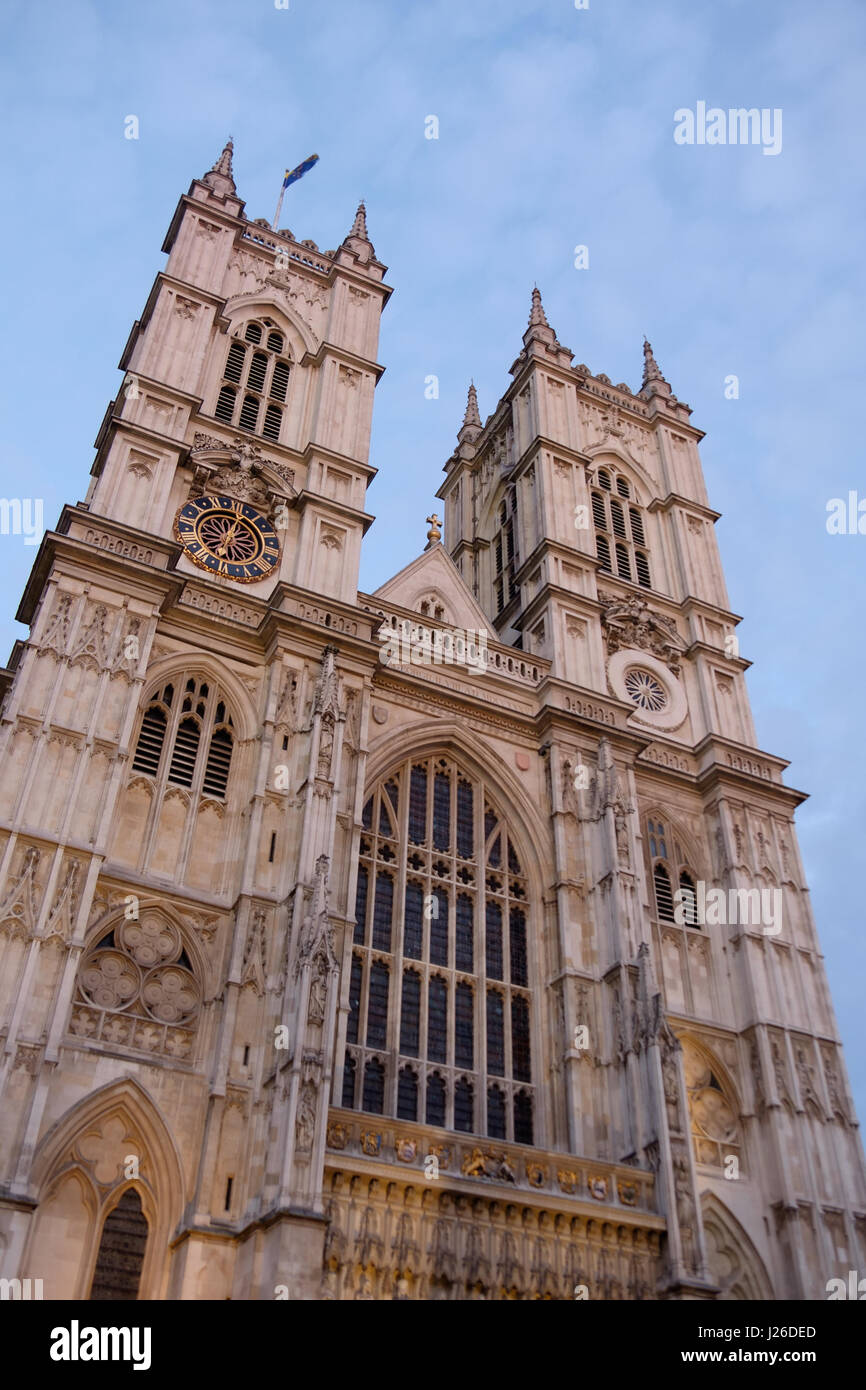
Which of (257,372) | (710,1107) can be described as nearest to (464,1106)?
(710,1107)

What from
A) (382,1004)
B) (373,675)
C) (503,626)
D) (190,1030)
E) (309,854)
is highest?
(503,626)

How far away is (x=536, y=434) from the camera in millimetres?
34594

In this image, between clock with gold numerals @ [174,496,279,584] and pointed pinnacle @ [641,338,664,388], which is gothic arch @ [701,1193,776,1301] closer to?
clock with gold numerals @ [174,496,279,584]

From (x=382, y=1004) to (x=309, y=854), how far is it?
3306mm

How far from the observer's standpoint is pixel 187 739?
23250 millimetres

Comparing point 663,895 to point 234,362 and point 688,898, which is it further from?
point 234,362

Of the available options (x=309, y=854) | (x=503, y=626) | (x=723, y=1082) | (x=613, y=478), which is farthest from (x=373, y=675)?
(x=613, y=478)

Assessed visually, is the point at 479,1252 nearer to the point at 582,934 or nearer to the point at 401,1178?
the point at 401,1178

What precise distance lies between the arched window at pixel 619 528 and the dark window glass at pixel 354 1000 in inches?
586

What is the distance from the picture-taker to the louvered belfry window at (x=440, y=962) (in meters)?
21.5

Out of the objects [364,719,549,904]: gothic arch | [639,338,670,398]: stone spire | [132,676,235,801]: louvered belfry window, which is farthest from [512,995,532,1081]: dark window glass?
[639,338,670,398]: stone spire

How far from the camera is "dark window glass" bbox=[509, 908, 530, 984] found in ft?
78.9

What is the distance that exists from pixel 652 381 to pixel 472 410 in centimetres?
670
